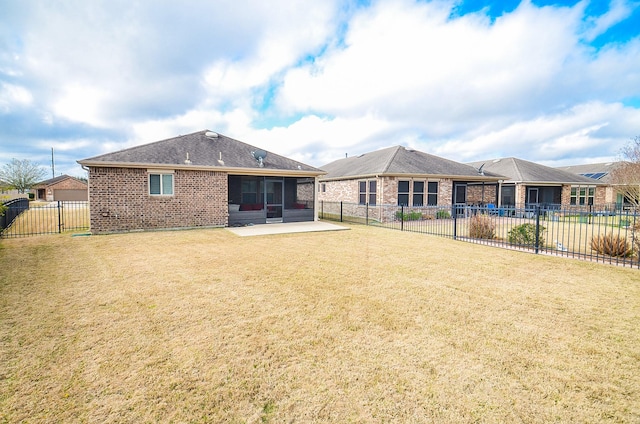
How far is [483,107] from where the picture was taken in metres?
22.3

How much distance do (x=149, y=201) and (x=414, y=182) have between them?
1570cm

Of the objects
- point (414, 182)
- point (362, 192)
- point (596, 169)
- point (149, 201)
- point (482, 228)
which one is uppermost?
point (596, 169)

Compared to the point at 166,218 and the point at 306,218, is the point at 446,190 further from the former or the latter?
the point at 166,218

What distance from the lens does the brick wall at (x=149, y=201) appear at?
12.5 metres

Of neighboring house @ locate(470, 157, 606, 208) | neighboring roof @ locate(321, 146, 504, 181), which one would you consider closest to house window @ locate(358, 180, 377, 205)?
neighboring roof @ locate(321, 146, 504, 181)

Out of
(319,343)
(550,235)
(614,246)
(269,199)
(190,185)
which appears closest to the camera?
(319,343)

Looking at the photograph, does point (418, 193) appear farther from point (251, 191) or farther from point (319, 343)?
point (319, 343)

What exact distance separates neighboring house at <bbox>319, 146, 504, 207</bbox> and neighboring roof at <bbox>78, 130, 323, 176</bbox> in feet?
17.1

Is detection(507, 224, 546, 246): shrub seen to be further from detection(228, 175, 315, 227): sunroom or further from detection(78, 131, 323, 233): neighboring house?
detection(228, 175, 315, 227): sunroom

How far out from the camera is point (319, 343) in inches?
139

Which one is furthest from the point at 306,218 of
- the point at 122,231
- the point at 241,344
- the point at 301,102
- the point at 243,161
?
the point at 241,344

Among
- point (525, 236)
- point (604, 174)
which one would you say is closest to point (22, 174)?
point (525, 236)

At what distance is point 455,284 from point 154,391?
5.27m

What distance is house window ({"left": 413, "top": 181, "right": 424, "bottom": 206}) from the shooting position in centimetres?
1988
